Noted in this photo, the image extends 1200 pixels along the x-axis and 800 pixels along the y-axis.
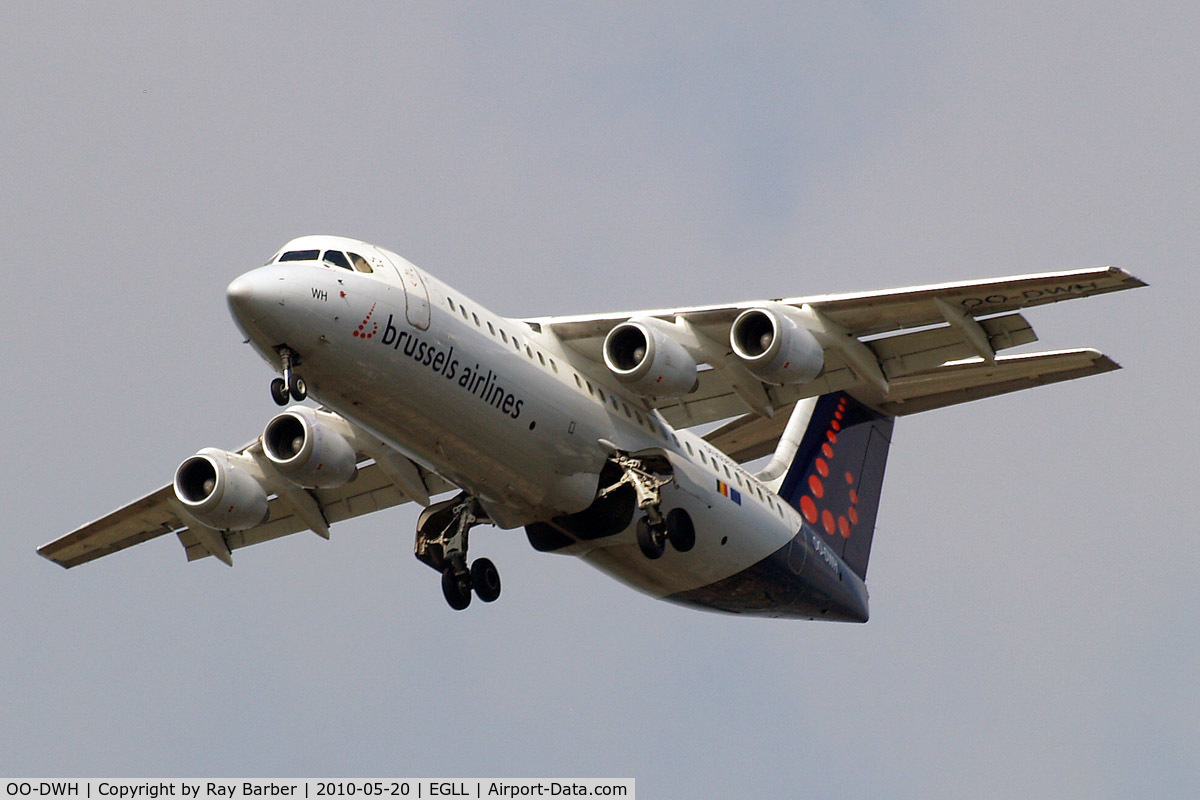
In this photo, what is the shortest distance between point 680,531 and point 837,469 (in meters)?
5.10

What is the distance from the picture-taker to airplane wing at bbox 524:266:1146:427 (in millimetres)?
18656

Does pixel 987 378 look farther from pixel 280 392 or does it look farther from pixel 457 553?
pixel 280 392

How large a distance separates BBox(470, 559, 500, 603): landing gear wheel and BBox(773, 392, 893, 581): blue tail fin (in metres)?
4.36

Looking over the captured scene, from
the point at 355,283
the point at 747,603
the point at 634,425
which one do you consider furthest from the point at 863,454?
the point at 355,283

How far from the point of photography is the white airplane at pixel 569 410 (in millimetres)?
17344

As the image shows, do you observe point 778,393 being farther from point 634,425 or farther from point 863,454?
point 863,454

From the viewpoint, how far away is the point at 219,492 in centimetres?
2033

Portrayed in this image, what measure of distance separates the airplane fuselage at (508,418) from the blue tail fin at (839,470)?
1358 millimetres

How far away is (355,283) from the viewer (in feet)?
56.4

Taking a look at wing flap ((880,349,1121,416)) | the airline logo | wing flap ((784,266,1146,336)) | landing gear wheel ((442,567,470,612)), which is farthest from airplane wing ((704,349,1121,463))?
the airline logo

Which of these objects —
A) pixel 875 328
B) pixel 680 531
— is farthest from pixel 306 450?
pixel 875 328

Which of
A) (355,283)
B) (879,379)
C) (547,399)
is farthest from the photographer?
(879,379)

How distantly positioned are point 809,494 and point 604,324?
16.7 feet

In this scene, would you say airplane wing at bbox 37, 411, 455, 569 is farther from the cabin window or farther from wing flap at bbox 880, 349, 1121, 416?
wing flap at bbox 880, 349, 1121, 416
